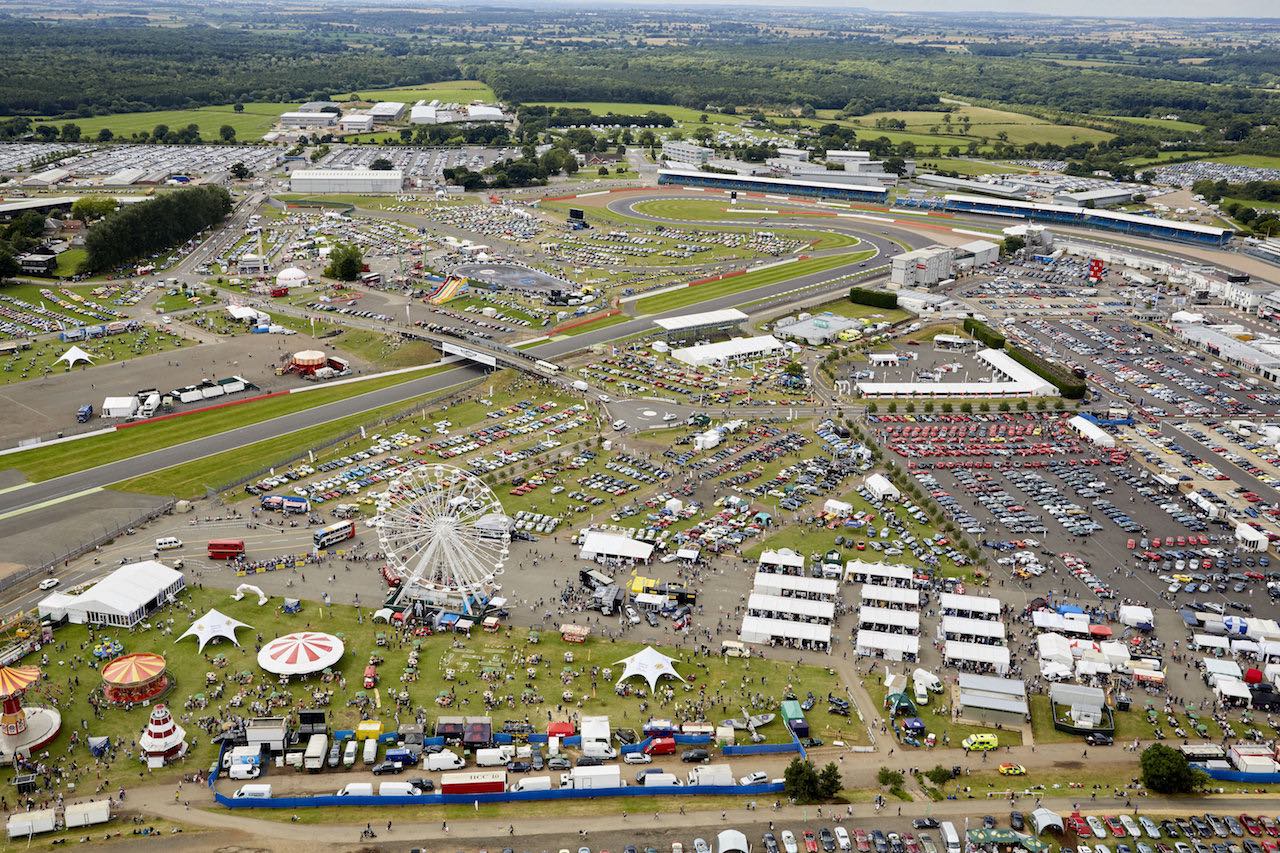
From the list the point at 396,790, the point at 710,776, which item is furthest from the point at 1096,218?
the point at 396,790

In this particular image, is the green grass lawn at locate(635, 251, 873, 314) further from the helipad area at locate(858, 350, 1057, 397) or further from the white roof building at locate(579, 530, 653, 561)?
the white roof building at locate(579, 530, 653, 561)

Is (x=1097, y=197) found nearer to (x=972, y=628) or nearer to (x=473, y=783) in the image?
(x=972, y=628)

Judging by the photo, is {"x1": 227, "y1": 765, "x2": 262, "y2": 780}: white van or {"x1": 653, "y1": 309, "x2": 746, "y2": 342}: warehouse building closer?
{"x1": 227, "y1": 765, "x2": 262, "y2": 780}: white van

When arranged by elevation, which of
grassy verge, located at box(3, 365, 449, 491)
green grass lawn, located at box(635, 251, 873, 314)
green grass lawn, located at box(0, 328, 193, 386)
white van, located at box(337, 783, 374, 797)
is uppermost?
green grass lawn, located at box(635, 251, 873, 314)

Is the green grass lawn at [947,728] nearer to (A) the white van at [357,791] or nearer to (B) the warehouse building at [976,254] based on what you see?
(A) the white van at [357,791]

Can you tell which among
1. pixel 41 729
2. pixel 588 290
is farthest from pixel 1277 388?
pixel 41 729

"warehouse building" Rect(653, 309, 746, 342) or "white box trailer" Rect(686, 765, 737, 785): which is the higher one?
"warehouse building" Rect(653, 309, 746, 342)

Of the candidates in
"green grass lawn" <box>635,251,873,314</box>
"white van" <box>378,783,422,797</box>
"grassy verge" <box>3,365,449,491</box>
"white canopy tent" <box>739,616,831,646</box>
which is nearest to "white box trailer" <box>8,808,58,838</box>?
"white van" <box>378,783,422,797</box>

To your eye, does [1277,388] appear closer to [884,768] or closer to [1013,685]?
[1013,685]
